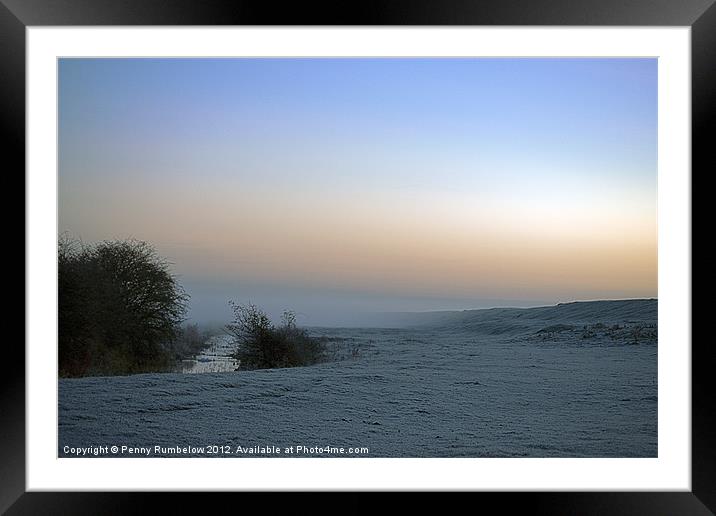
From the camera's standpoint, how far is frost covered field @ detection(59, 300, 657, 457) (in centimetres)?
405

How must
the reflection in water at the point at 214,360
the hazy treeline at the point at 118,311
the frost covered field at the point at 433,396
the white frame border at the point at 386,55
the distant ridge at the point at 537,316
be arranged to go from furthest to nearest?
the distant ridge at the point at 537,316
the reflection in water at the point at 214,360
the hazy treeline at the point at 118,311
the frost covered field at the point at 433,396
the white frame border at the point at 386,55

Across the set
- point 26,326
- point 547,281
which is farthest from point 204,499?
point 547,281

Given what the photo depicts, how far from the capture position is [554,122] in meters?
5.15

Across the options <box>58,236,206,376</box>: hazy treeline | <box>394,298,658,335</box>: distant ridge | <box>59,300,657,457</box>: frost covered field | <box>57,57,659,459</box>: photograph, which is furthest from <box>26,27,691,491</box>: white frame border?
<box>394,298,658,335</box>: distant ridge

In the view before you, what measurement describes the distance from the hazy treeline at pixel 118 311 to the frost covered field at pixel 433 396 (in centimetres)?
26

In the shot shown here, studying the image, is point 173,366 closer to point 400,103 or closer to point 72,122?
point 72,122

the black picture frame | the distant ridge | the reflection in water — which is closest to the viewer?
the black picture frame

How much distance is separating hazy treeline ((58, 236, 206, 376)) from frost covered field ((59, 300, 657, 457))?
0.26 metres

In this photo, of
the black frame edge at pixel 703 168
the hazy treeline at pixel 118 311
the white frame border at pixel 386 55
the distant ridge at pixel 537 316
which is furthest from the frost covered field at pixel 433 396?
the black frame edge at pixel 703 168

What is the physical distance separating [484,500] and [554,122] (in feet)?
13.0

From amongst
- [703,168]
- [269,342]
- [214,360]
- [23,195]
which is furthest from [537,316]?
[23,195]

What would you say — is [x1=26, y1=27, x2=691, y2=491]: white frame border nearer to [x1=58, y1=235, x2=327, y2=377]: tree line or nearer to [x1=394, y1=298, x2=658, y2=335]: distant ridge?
[x1=58, y1=235, x2=327, y2=377]: tree line

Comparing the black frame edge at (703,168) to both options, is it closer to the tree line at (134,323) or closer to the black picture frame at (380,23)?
the black picture frame at (380,23)

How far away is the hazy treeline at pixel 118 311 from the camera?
16.1ft
